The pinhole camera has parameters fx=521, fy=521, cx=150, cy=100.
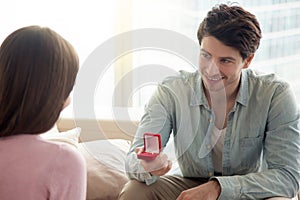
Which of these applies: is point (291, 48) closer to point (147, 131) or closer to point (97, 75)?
point (147, 131)

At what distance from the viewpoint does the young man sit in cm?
159

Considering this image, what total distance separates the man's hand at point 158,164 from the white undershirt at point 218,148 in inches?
8.6

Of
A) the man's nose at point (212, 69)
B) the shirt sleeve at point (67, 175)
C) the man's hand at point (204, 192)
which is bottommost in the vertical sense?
the man's hand at point (204, 192)

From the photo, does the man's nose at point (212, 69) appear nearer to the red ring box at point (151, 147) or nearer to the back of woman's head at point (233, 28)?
the back of woman's head at point (233, 28)

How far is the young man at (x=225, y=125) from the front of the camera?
1593 mm

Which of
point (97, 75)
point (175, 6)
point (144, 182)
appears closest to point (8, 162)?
point (97, 75)

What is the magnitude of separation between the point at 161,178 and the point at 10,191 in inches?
26.9

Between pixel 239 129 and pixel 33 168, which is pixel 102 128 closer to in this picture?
pixel 239 129

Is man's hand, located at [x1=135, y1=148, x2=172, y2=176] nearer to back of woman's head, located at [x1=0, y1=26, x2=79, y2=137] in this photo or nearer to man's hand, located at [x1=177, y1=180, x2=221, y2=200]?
man's hand, located at [x1=177, y1=180, x2=221, y2=200]

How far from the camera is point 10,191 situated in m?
1.10

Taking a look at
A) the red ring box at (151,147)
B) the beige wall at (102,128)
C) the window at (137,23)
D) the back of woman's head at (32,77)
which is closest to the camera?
the back of woman's head at (32,77)

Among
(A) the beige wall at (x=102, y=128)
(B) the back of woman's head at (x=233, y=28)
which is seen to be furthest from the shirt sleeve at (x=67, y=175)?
(B) the back of woman's head at (x=233, y=28)

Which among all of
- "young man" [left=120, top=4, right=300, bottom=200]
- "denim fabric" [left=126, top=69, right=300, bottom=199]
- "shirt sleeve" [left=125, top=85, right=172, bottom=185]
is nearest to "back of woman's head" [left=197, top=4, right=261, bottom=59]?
"young man" [left=120, top=4, right=300, bottom=200]

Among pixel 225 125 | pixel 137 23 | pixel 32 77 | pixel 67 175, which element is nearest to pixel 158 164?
pixel 225 125
